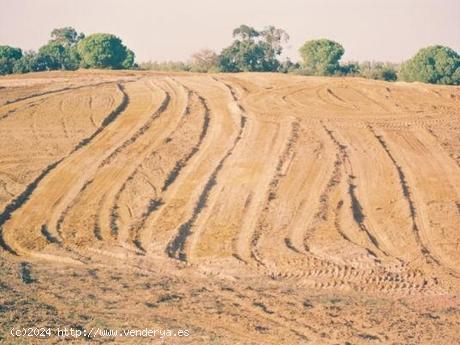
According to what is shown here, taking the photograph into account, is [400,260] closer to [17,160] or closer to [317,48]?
[17,160]

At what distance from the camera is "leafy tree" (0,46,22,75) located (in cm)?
5000

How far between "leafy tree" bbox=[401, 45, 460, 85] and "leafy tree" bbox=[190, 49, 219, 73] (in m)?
13.6

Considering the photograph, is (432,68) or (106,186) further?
(432,68)

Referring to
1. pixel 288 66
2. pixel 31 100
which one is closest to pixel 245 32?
pixel 288 66

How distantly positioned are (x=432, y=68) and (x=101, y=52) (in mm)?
23431

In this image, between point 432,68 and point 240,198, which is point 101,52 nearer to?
point 432,68

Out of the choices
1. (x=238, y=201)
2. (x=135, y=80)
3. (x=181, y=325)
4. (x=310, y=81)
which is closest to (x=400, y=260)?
(x=238, y=201)

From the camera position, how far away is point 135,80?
1321 inches

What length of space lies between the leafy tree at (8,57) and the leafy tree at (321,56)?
2118cm

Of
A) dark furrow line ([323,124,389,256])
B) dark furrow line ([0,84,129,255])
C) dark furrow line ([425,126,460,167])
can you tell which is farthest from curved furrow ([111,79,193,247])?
dark furrow line ([425,126,460,167])

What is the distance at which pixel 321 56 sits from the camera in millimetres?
52219

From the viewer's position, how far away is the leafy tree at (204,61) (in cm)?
5180

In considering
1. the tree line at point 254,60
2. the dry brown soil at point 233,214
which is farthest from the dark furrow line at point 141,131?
the tree line at point 254,60

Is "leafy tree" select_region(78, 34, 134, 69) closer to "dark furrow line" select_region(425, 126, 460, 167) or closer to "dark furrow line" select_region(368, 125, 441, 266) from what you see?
"dark furrow line" select_region(368, 125, 441, 266)
